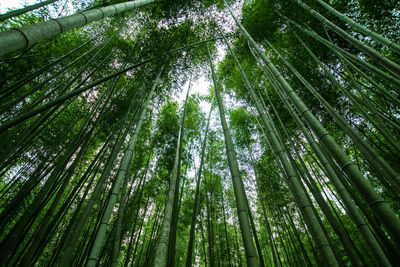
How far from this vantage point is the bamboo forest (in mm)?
1416

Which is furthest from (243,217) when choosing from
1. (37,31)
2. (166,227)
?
(37,31)

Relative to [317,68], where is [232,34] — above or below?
above

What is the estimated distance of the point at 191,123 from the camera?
5605mm

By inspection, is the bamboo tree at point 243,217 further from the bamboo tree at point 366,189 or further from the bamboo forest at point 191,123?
the bamboo tree at point 366,189

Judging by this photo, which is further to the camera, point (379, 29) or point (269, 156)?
point (269, 156)

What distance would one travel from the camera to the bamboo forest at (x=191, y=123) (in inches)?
55.7

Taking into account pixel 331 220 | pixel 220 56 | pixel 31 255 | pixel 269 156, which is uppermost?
pixel 220 56

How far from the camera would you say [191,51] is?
4.24 metres

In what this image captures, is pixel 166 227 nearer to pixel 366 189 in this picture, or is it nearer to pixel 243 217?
pixel 243 217

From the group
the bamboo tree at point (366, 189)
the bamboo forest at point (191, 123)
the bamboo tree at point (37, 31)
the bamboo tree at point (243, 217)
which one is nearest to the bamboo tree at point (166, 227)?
the bamboo forest at point (191, 123)

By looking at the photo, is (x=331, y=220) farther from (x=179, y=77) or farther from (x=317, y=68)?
(x=179, y=77)

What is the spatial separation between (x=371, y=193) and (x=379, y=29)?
13.0 ft

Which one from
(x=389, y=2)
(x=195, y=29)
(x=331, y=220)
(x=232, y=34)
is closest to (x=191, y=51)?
(x=195, y=29)

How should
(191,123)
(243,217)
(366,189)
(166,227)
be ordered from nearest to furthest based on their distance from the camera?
1. (366,189)
2. (243,217)
3. (166,227)
4. (191,123)
